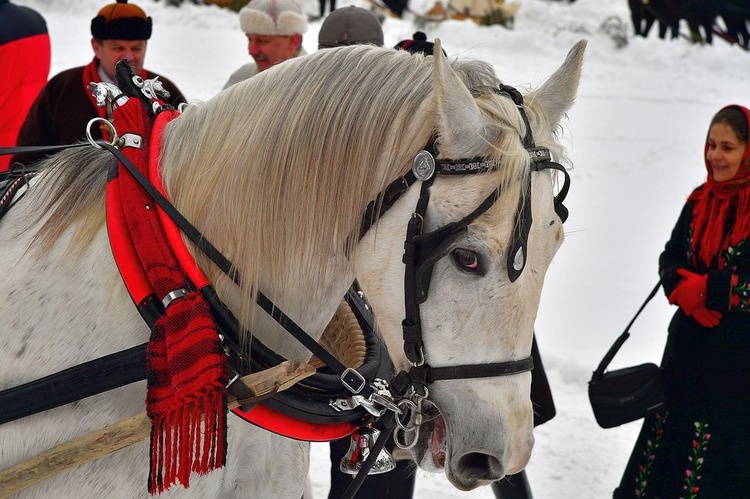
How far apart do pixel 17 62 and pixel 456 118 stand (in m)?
2.58

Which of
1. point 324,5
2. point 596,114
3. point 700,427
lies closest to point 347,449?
point 700,427

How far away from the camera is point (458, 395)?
4.22ft

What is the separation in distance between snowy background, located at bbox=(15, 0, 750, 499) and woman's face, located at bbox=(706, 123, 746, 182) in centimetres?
162

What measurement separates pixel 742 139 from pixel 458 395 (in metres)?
1.78

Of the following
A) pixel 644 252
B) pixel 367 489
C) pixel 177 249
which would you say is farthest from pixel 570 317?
pixel 177 249

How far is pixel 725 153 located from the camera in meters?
2.60

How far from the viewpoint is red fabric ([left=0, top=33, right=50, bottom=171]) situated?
320cm

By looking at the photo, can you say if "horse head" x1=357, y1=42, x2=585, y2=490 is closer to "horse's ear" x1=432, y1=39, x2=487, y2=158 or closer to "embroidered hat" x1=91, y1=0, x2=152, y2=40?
"horse's ear" x1=432, y1=39, x2=487, y2=158

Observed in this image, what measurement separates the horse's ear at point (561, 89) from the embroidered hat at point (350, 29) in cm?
123

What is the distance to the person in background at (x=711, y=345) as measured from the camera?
2.53 meters

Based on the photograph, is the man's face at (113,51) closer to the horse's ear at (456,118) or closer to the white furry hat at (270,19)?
the white furry hat at (270,19)

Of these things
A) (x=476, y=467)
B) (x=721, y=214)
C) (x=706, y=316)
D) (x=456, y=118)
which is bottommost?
(x=706, y=316)

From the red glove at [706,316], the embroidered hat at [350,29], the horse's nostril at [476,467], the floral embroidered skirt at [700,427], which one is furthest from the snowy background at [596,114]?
the horse's nostril at [476,467]

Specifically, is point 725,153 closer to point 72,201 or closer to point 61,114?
point 72,201
